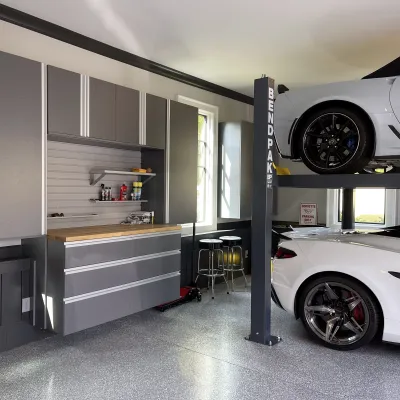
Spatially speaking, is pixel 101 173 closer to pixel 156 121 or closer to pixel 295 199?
pixel 156 121

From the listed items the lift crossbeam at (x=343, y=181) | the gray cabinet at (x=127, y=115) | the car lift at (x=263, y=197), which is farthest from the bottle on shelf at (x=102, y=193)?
the lift crossbeam at (x=343, y=181)

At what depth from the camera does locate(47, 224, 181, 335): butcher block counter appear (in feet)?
11.6

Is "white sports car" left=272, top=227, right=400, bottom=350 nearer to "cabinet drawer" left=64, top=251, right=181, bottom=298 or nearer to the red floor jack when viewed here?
"cabinet drawer" left=64, top=251, right=181, bottom=298

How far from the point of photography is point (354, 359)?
3467 millimetres

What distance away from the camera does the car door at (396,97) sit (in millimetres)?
3420

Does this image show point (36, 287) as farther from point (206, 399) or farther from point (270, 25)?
point (270, 25)

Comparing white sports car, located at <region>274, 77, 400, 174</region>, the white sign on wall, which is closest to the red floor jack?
white sports car, located at <region>274, 77, 400, 174</region>

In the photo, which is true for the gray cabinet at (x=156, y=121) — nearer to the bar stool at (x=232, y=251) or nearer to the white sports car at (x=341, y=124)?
the white sports car at (x=341, y=124)

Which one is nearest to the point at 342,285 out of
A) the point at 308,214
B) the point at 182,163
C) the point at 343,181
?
the point at 343,181

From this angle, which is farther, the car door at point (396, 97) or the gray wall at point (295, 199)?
the gray wall at point (295, 199)

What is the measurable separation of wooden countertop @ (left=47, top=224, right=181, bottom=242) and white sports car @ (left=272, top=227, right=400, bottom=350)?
4.21 ft

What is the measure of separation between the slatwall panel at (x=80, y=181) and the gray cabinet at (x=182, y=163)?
0.49 metres

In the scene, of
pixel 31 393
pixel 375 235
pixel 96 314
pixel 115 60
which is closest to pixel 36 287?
pixel 96 314

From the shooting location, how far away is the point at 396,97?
135 inches
